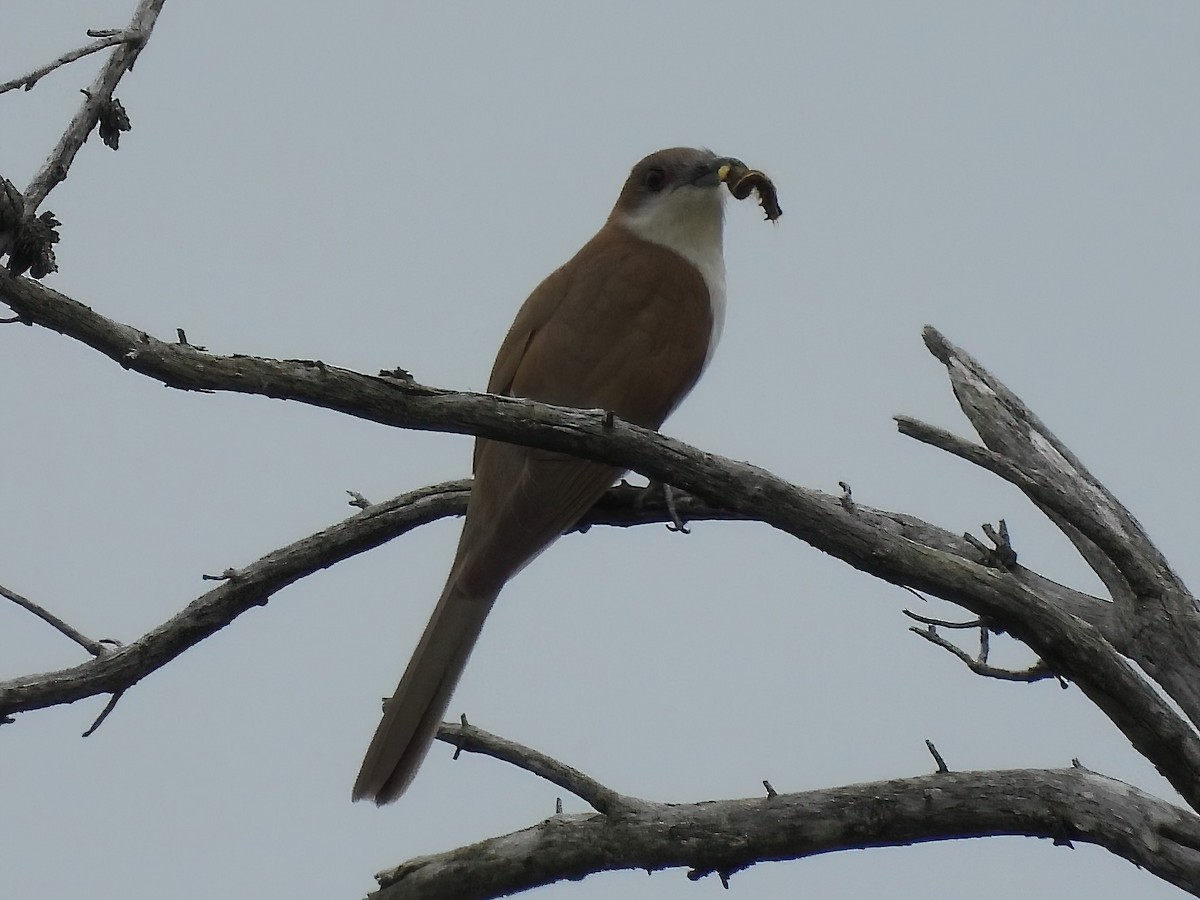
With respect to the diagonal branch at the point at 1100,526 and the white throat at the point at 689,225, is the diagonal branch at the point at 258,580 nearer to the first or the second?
the diagonal branch at the point at 1100,526

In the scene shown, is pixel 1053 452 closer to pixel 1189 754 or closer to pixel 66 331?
pixel 1189 754

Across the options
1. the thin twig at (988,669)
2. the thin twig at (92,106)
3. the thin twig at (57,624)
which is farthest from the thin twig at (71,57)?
the thin twig at (988,669)

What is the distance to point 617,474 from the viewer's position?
4.24 m

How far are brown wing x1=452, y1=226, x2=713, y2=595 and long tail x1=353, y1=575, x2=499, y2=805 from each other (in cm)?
9

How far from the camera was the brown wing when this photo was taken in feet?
13.8

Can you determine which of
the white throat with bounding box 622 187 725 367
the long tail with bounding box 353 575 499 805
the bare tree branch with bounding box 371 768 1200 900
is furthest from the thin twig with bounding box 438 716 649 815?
the white throat with bounding box 622 187 725 367

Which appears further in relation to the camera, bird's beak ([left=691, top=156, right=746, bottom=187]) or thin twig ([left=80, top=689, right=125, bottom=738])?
bird's beak ([left=691, top=156, right=746, bottom=187])

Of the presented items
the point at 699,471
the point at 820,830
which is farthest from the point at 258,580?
the point at 820,830

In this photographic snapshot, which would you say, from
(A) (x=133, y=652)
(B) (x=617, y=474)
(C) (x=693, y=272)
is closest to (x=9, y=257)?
(A) (x=133, y=652)

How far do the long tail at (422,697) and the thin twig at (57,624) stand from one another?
2.74ft

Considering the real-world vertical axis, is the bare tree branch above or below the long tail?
below

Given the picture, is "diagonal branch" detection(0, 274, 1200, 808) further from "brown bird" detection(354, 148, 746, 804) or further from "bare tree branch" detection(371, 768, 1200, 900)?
"brown bird" detection(354, 148, 746, 804)

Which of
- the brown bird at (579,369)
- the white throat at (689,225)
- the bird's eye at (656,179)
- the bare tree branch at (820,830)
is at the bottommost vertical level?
the bare tree branch at (820,830)

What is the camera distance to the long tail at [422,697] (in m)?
3.99
